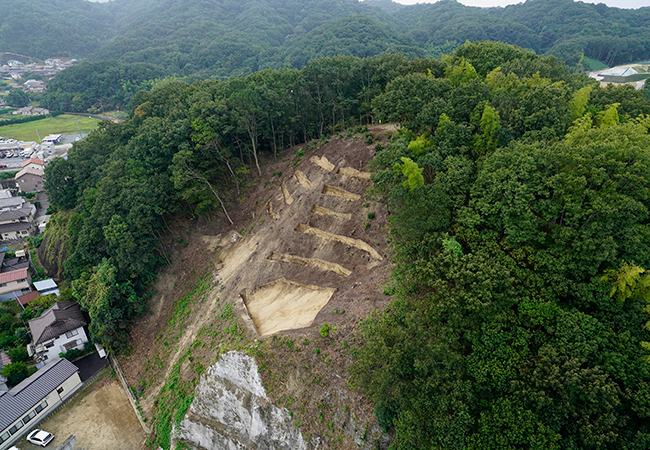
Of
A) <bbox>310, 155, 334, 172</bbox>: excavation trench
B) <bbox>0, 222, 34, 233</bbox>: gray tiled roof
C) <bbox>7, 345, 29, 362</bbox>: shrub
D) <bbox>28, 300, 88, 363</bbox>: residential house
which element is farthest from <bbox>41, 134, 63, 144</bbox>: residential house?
<bbox>310, 155, 334, 172</bbox>: excavation trench

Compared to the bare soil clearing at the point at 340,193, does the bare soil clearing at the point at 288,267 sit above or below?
below

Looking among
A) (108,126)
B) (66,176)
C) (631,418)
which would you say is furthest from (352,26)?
(631,418)

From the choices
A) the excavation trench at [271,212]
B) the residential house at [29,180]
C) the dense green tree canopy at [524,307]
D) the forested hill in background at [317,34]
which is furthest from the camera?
the forested hill in background at [317,34]

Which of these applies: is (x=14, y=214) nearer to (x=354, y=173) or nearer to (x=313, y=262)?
(x=313, y=262)

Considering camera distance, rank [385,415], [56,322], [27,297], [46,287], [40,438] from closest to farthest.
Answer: [385,415]
[40,438]
[56,322]
[27,297]
[46,287]

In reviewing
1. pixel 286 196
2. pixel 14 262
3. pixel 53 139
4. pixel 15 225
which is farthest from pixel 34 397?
pixel 53 139

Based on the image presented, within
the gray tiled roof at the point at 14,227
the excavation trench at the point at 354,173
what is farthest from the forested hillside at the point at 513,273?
the gray tiled roof at the point at 14,227

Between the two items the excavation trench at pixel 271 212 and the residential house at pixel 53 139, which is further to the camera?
the residential house at pixel 53 139

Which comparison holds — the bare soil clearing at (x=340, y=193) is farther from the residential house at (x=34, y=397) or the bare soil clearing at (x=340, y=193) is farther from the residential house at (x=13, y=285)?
the residential house at (x=13, y=285)
